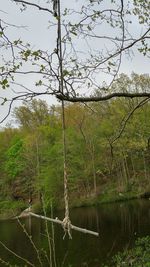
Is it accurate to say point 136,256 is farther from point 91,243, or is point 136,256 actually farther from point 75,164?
point 75,164

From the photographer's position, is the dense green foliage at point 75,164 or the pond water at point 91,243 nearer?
the pond water at point 91,243

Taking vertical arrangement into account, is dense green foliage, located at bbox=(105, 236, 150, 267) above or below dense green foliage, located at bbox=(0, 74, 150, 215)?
below

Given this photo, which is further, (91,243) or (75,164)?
(75,164)

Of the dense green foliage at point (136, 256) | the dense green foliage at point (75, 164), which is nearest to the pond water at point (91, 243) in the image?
the dense green foliage at point (136, 256)

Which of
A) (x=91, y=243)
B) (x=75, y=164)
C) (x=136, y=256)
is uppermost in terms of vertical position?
(x=75, y=164)

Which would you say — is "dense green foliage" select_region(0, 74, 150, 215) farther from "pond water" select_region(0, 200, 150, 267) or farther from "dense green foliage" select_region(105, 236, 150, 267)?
"dense green foliage" select_region(105, 236, 150, 267)

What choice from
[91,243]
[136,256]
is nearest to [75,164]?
[91,243]

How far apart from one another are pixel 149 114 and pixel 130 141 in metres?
3.19

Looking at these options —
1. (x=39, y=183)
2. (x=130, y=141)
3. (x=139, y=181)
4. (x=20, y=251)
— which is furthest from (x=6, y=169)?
(x=20, y=251)

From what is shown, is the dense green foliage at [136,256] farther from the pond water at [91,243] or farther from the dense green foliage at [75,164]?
the dense green foliage at [75,164]

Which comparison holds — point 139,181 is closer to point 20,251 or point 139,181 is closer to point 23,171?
point 23,171

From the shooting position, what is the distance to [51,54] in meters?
3.84

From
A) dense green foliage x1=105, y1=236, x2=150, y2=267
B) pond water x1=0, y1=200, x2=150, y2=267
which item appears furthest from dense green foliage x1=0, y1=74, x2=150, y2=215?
dense green foliage x1=105, y1=236, x2=150, y2=267

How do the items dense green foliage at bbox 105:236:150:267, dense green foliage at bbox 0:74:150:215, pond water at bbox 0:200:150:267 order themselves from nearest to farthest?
dense green foliage at bbox 105:236:150:267
pond water at bbox 0:200:150:267
dense green foliage at bbox 0:74:150:215
